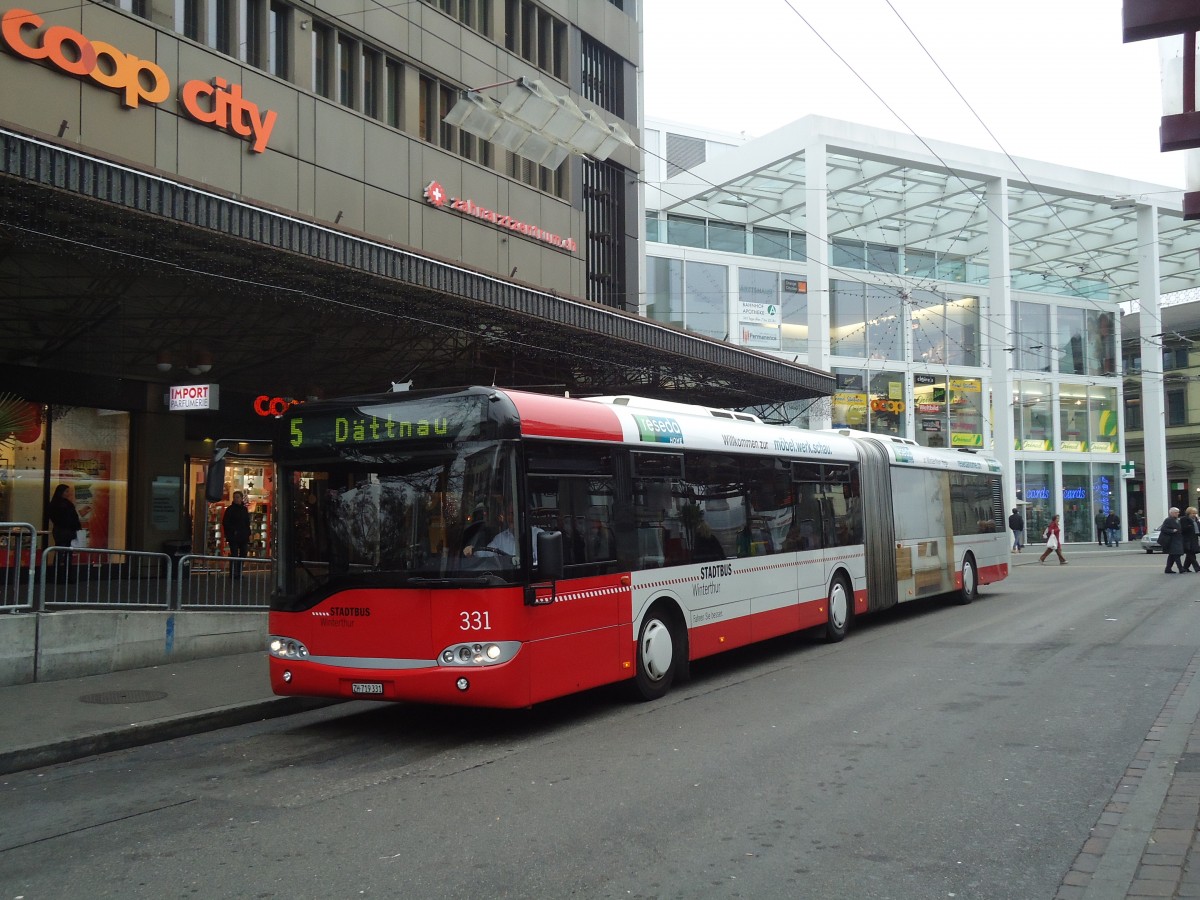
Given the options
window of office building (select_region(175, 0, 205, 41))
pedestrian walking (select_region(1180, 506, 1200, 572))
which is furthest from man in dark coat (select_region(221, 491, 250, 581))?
pedestrian walking (select_region(1180, 506, 1200, 572))

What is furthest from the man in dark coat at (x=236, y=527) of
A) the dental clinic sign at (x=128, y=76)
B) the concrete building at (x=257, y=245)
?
the dental clinic sign at (x=128, y=76)

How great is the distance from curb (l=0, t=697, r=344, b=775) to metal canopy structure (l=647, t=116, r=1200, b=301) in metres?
26.7

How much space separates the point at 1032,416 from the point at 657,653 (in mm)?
40939

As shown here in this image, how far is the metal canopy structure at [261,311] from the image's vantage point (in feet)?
33.6

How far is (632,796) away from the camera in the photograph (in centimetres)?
656

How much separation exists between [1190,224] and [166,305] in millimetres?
44722

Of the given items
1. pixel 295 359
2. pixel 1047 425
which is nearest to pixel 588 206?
pixel 295 359

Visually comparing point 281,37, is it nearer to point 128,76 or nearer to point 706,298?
point 128,76

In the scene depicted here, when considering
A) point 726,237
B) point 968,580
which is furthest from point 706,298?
point 968,580

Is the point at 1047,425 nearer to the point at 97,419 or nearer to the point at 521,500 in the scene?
the point at 97,419

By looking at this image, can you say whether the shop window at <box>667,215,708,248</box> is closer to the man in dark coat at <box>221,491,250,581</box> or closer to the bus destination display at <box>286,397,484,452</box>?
the man in dark coat at <box>221,491,250,581</box>

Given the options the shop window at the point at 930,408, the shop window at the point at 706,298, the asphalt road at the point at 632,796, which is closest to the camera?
→ the asphalt road at the point at 632,796

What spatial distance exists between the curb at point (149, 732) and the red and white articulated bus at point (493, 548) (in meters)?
0.94

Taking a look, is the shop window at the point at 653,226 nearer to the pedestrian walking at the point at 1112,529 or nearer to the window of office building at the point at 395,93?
the window of office building at the point at 395,93
